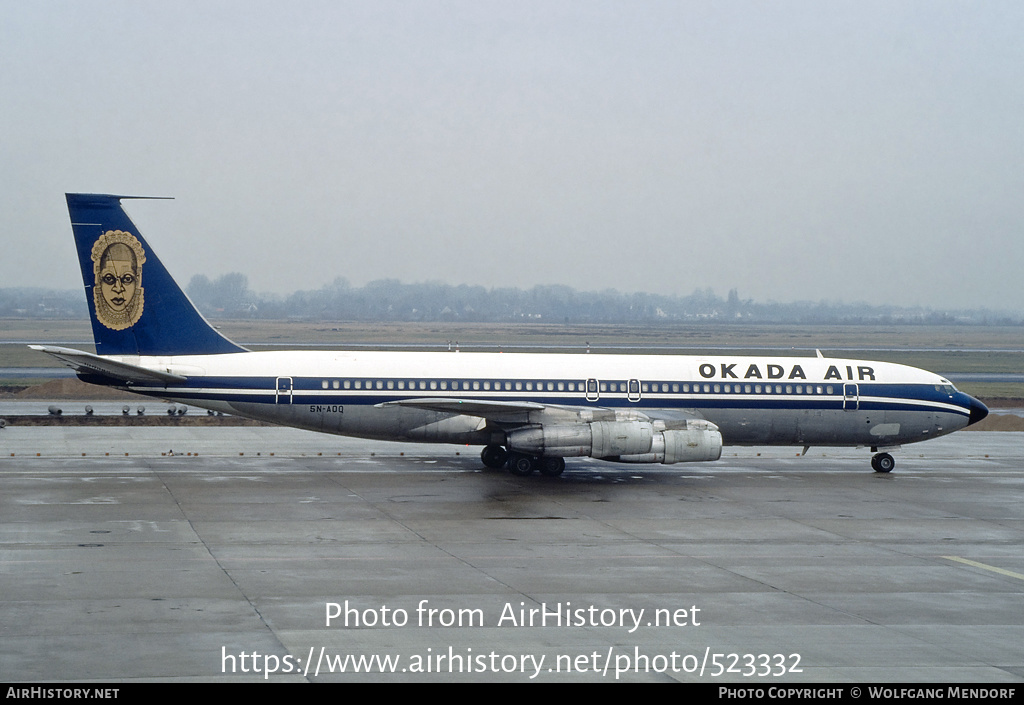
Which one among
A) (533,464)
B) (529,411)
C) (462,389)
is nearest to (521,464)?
(533,464)

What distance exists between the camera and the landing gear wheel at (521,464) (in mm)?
30656

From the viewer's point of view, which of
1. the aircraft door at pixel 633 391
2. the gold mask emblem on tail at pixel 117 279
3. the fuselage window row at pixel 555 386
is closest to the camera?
the gold mask emblem on tail at pixel 117 279

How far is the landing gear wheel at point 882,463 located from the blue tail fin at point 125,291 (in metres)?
22.1

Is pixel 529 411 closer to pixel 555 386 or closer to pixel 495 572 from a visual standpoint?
pixel 555 386

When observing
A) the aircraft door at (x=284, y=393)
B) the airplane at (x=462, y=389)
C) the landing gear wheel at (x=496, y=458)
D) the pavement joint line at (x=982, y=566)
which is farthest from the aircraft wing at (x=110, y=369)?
the pavement joint line at (x=982, y=566)

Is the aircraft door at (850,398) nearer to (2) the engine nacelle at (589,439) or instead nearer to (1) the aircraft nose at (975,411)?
(1) the aircraft nose at (975,411)

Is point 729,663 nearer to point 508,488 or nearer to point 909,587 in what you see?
point 909,587

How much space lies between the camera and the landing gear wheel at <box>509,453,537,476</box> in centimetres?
3066

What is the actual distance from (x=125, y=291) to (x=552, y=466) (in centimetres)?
1388

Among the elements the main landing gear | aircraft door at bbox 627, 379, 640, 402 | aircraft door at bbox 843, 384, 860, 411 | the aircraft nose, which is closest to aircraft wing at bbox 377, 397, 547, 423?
the main landing gear

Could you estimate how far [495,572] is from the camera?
18.6 m
